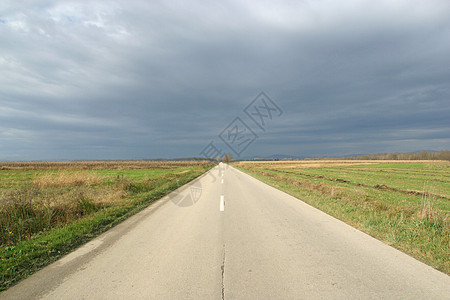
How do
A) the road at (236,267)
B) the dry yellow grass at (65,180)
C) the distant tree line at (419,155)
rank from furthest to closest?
the distant tree line at (419,155) → the dry yellow grass at (65,180) → the road at (236,267)

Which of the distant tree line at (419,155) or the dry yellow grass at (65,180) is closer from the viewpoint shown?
the dry yellow grass at (65,180)

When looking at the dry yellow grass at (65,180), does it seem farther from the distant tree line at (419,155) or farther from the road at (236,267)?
the distant tree line at (419,155)

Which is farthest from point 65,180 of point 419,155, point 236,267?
point 419,155

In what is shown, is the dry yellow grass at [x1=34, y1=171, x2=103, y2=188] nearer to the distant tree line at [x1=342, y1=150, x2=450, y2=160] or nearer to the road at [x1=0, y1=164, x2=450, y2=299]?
the road at [x1=0, y1=164, x2=450, y2=299]

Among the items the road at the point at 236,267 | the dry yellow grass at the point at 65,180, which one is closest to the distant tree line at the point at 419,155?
the road at the point at 236,267

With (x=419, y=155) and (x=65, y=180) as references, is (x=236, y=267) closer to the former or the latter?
(x=65, y=180)

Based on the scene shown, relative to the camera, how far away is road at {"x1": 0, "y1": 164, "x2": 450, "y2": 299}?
2.89 meters

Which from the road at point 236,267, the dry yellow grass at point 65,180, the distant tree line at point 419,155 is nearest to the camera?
the road at point 236,267

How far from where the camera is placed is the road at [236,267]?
2.89 metres

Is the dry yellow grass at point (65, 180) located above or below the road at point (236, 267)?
above

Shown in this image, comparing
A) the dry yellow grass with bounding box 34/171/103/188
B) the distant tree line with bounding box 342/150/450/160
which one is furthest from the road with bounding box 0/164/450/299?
the distant tree line with bounding box 342/150/450/160

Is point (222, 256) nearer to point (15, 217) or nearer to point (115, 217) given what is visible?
point (115, 217)

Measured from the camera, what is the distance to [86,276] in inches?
134

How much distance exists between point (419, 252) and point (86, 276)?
5.77m
